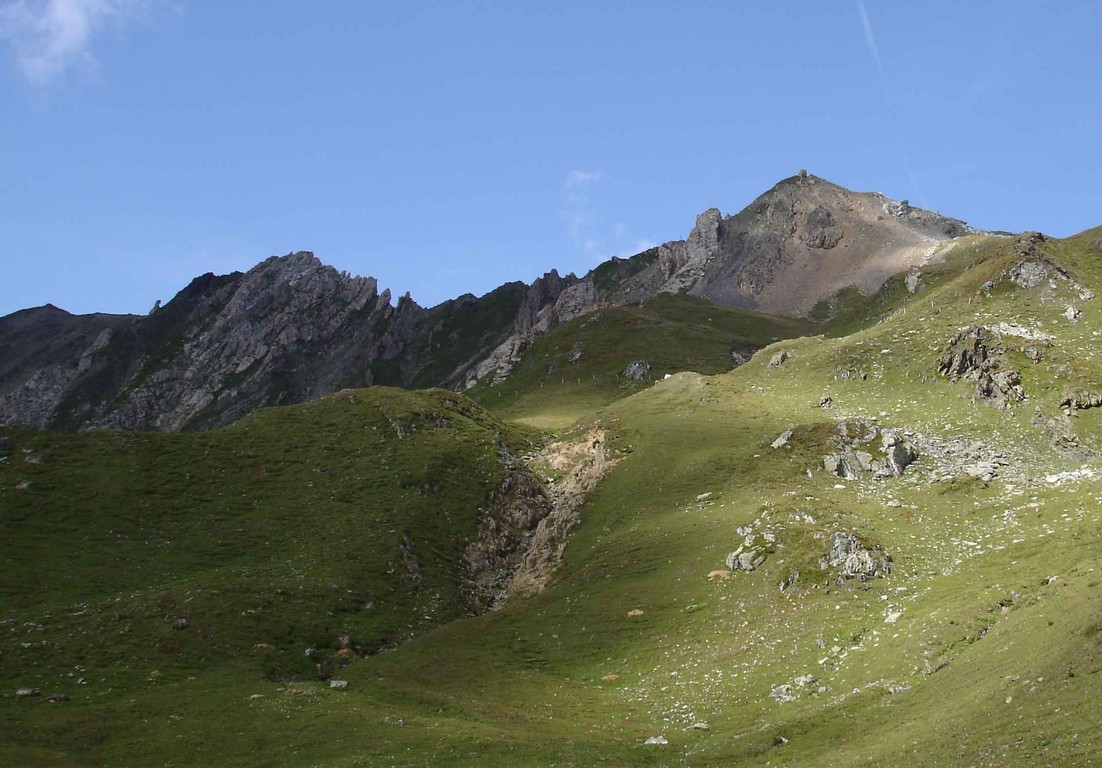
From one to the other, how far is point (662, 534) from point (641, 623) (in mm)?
14456

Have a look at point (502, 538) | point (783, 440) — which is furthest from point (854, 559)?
point (502, 538)

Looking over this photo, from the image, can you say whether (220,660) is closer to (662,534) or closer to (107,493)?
(107,493)

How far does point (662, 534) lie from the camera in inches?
3019

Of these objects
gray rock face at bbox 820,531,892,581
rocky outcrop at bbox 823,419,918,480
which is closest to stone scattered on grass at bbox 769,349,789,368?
rocky outcrop at bbox 823,419,918,480

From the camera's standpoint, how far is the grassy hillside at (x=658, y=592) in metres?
41.6

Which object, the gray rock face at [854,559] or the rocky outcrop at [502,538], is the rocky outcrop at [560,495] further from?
the gray rock face at [854,559]

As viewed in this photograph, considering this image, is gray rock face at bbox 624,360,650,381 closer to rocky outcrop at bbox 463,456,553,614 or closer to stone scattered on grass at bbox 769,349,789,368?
stone scattered on grass at bbox 769,349,789,368

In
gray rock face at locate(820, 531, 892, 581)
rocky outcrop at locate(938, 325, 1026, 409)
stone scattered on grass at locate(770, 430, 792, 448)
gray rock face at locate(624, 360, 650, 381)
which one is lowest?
gray rock face at locate(820, 531, 892, 581)

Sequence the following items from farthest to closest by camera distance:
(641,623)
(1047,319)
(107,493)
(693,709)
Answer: (1047,319) → (107,493) → (641,623) → (693,709)

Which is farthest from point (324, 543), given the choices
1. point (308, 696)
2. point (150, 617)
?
point (308, 696)

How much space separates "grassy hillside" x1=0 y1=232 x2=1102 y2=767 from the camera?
41.6 metres

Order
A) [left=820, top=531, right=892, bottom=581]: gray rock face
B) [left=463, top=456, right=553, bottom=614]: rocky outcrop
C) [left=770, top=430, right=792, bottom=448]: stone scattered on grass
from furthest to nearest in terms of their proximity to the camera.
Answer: [left=770, top=430, right=792, bottom=448]: stone scattered on grass < [left=463, top=456, right=553, bottom=614]: rocky outcrop < [left=820, top=531, right=892, bottom=581]: gray rock face

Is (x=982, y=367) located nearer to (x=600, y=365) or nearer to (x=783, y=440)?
(x=783, y=440)

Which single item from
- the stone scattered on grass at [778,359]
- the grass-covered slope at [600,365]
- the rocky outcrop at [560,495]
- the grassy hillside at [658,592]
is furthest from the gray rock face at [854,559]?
the grass-covered slope at [600,365]
